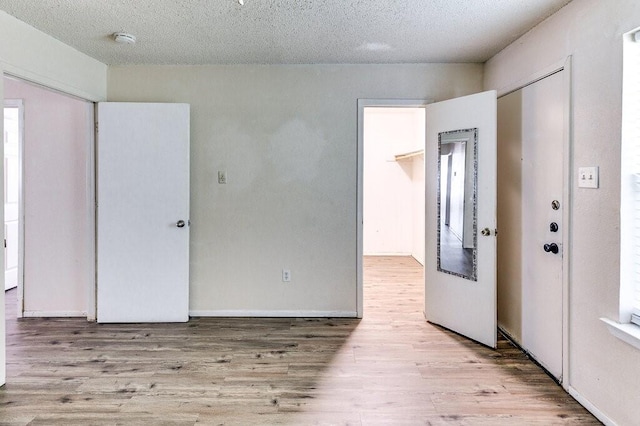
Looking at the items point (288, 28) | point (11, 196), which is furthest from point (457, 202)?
point (11, 196)

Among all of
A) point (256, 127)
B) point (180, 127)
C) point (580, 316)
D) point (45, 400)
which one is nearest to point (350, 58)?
point (256, 127)

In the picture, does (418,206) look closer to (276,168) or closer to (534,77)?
(276,168)

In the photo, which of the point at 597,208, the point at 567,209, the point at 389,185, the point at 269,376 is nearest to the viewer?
the point at 597,208

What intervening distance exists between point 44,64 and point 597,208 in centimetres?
377

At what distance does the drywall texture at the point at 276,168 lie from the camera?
3.58m

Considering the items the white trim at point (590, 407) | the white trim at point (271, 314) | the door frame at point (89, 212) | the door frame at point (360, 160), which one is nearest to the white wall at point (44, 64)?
the door frame at point (89, 212)

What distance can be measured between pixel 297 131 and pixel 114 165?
1.65m

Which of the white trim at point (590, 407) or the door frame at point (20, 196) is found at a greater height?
the door frame at point (20, 196)

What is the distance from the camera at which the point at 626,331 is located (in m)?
1.87

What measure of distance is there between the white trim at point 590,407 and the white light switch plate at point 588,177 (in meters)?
1.20

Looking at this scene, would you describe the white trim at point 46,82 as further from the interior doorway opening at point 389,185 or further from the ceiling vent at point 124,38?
the interior doorway opening at point 389,185

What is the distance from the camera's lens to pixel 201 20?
8.64 ft

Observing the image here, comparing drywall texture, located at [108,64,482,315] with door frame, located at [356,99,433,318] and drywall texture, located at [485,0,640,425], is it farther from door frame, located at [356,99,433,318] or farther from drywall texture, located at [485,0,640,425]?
drywall texture, located at [485,0,640,425]

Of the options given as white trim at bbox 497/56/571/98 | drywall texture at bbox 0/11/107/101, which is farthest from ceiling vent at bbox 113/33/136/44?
white trim at bbox 497/56/571/98
